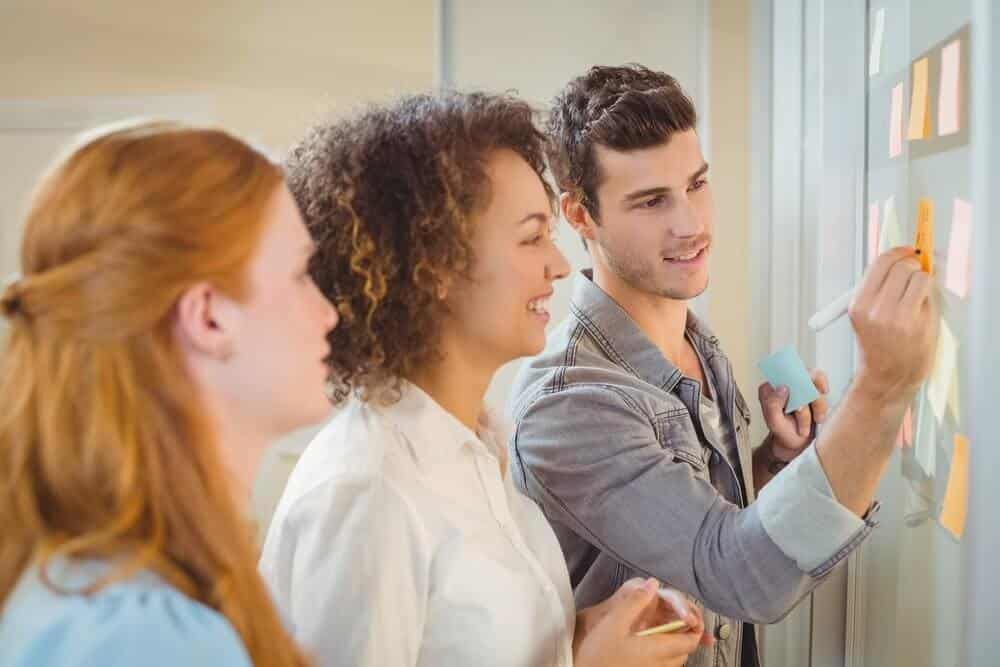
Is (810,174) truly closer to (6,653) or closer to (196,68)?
(6,653)

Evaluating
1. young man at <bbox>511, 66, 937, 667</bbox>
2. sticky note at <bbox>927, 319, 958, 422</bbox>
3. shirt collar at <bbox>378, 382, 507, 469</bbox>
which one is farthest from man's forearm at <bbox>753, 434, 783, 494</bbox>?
shirt collar at <bbox>378, 382, 507, 469</bbox>

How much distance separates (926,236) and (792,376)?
351mm

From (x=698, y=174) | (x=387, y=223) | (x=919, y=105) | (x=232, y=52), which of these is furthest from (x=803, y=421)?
(x=232, y=52)

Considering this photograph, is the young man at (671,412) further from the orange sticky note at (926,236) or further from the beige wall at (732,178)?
the beige wall at (732,178)

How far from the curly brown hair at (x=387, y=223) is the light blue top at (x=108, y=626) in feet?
1.49

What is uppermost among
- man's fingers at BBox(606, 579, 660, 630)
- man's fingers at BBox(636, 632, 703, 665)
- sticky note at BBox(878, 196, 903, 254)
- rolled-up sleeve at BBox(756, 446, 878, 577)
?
sticky note at BBox(878, 196, 903, 254)

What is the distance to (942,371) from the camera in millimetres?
1138

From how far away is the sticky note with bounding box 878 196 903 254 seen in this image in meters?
1.41

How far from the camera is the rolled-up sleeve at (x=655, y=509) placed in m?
1.12

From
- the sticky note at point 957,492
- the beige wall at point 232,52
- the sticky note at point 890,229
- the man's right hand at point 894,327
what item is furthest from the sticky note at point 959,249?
the beige wall at point 232,52

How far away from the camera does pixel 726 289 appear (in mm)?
2688

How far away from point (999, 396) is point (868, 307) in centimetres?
18

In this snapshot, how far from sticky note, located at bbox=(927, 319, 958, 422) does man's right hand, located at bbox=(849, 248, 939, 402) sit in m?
0.03

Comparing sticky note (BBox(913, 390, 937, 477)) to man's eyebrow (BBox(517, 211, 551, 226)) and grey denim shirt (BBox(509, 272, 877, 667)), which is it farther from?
man's eyebrow (BBox(517, 211, 551, 226))
